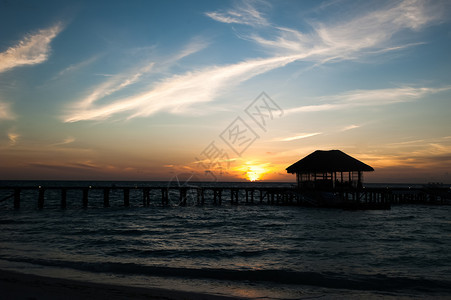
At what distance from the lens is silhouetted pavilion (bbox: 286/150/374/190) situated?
3784 centimetres

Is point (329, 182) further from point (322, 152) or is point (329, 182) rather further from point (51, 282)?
point (51, 282)

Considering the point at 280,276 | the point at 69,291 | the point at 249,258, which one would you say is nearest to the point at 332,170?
the point at 249,258

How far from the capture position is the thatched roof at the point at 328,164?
124 ft

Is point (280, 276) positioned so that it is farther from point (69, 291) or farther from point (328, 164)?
point (328, 164)

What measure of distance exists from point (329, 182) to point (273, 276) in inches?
1144

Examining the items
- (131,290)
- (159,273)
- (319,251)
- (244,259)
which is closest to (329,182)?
(319,251)

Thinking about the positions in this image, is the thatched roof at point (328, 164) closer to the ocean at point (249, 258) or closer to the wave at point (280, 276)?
the ocean at point (249, 258)

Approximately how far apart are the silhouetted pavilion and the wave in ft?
88.8

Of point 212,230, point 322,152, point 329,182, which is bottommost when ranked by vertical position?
point 212,230

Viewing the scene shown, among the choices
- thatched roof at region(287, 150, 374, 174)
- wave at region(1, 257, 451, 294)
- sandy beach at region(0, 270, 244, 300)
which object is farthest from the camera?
thatched roof at region(287, 150, 374, 174)

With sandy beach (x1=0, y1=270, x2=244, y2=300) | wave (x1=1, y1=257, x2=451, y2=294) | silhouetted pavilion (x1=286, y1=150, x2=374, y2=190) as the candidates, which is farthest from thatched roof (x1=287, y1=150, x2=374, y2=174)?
sandy beach (x1=0, y1=270, x2=244, y2=300)

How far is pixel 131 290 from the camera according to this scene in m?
8.91

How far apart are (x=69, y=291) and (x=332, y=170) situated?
33.0 meters

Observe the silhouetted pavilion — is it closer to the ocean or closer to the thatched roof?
Answer: the thatched roof
